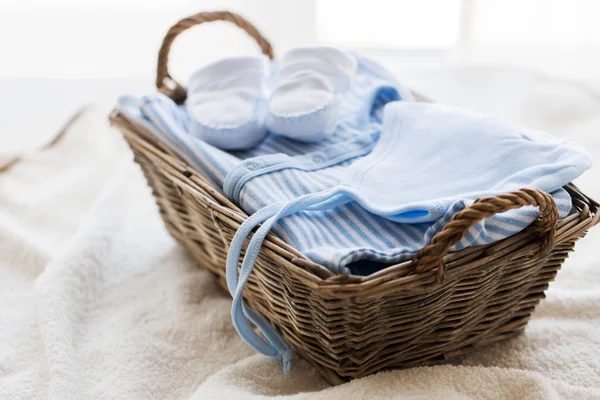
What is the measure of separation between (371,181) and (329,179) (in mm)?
72

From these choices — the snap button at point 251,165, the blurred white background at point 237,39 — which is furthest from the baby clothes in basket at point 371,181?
the blurred white background at point 237,39

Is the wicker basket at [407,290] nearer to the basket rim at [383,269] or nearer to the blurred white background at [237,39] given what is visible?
the basket rim at [383,269]

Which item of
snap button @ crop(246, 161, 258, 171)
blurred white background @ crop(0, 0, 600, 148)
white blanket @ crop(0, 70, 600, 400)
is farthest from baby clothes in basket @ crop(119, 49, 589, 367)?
blurred white background @ crop(0, 0, 600, 148)

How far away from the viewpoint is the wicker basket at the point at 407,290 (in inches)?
25.5

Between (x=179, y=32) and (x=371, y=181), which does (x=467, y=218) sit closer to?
(x=371, y=181)

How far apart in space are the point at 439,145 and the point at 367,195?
0.41 feet

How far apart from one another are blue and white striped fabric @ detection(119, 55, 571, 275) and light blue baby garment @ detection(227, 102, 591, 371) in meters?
0.02

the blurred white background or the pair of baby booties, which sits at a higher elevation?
the pair of baby booties

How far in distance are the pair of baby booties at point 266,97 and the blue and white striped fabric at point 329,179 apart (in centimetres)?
3

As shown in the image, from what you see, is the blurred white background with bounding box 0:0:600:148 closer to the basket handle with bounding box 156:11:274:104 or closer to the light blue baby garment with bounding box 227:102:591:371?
the basket handle with bounding box 156:11:274:104

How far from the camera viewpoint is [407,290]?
0.67 m

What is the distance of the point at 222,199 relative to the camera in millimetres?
811

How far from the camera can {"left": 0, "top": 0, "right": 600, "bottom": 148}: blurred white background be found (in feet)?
4.84

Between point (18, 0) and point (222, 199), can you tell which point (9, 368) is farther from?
point (18, 0)
